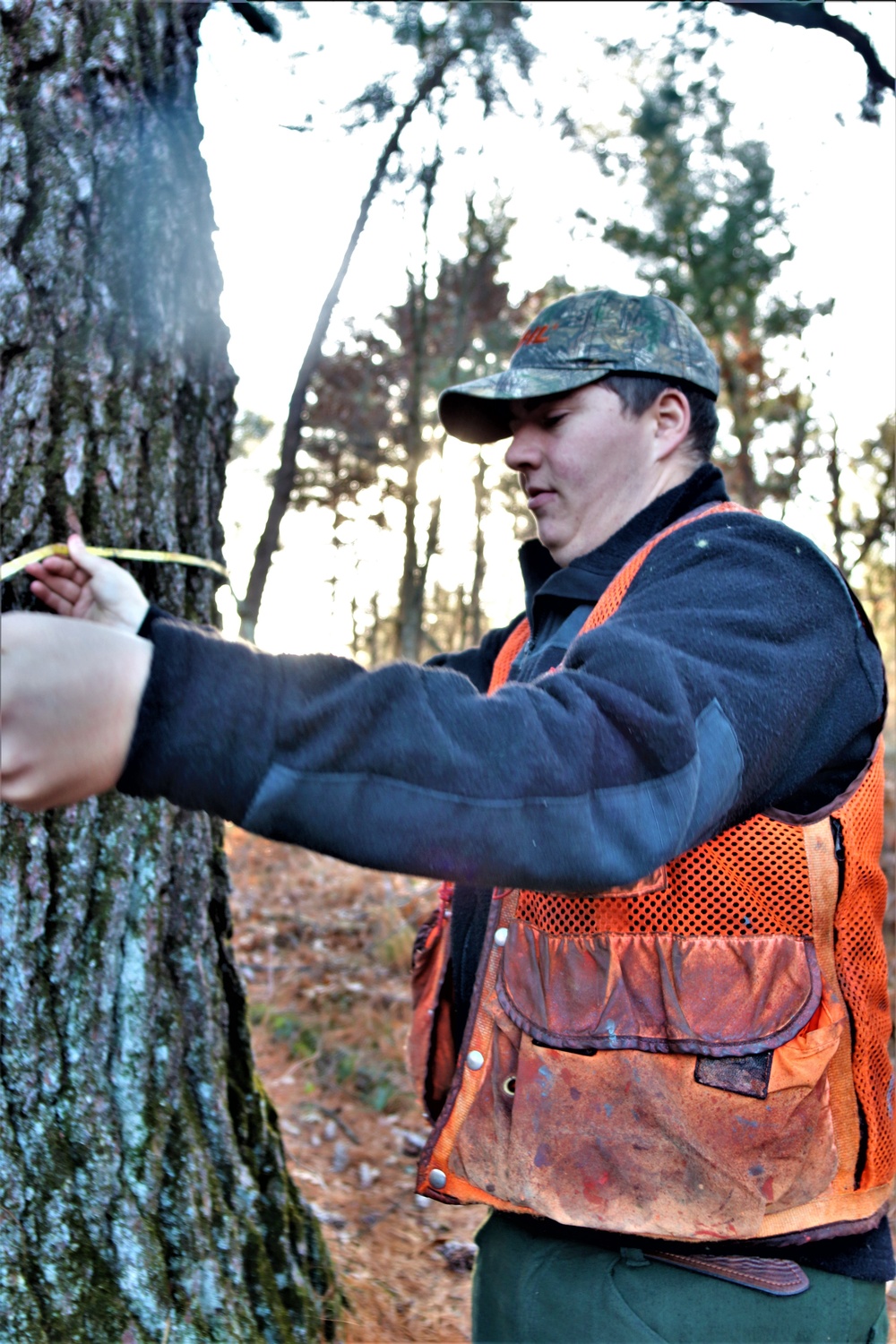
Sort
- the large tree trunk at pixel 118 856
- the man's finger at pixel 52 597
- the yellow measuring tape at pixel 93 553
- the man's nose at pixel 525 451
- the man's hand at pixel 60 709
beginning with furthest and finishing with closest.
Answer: the man's nose at pixel 525 451 → the large tree trunk at pixel 118 856 → the man's finger at pixel 52 597 → the yellow measuring tape at pixel 93 553 → the man's hand at pixel 60 709

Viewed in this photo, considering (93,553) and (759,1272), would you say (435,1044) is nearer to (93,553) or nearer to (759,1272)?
(759,1272)

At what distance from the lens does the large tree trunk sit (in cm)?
195

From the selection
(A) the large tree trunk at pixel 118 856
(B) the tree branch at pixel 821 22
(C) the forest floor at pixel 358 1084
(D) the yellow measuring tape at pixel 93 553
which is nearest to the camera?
(D) the yellow measuring tape at pixel 93 553

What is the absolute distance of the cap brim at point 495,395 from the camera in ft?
6.77

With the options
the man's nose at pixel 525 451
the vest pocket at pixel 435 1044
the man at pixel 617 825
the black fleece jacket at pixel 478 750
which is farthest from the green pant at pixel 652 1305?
the man's nose at pixel 525 451

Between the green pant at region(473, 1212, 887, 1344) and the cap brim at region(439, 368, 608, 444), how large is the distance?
1612 mm

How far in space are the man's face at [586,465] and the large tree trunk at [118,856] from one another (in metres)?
0.84

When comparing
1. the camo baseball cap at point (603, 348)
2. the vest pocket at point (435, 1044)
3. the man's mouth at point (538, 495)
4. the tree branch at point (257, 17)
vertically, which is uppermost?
the tree branch at point (257, 17)

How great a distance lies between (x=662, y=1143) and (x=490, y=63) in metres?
9.30

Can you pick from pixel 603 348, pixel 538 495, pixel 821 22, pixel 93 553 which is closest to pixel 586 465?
pixel 538 495

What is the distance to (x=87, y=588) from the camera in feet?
5.85

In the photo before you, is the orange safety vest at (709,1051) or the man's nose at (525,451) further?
the man's nose at (525,451)

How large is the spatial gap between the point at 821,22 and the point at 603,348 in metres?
1.09

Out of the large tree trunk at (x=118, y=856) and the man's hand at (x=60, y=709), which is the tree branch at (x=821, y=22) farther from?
the man's hand at (x=60, y=709)
